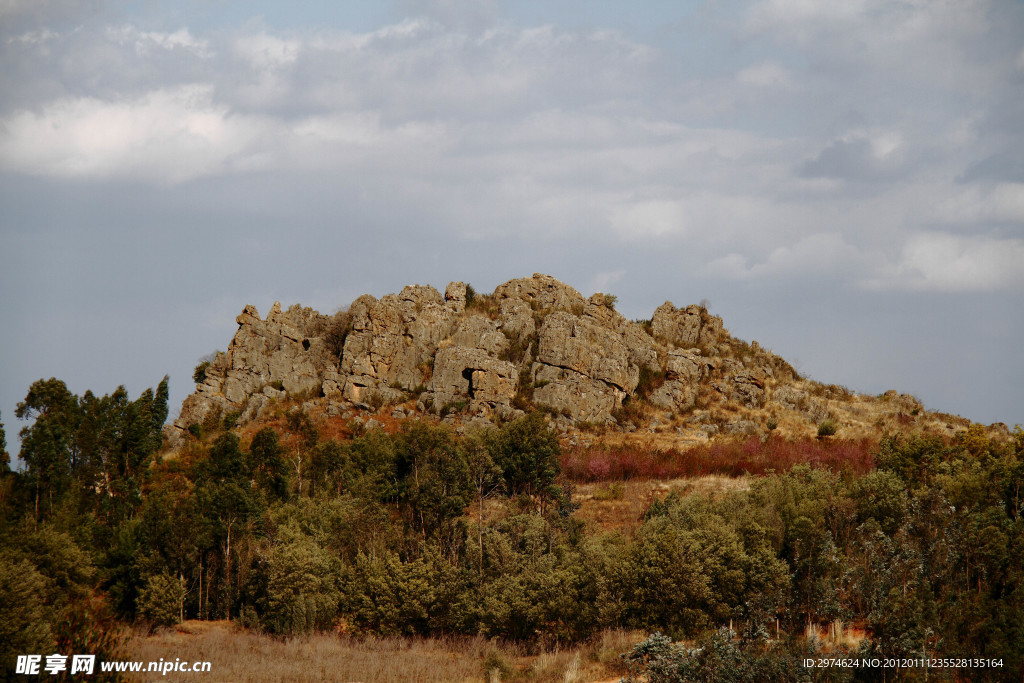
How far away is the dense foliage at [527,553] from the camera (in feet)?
103

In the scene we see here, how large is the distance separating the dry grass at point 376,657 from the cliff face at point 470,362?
93.4 ft

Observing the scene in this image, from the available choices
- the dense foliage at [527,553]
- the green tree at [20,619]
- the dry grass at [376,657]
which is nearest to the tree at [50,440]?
the dense foliage at [527,553]

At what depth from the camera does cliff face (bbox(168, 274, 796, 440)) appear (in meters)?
64.6

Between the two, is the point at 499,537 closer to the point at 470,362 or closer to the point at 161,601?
the point at 161,601

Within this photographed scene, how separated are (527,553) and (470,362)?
29.1 meters

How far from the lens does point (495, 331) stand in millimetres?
69250

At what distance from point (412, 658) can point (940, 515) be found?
23.4m

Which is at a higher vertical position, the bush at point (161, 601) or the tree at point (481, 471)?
the tree at point (481, 471)

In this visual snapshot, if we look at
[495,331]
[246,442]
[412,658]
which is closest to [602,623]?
[412,658]

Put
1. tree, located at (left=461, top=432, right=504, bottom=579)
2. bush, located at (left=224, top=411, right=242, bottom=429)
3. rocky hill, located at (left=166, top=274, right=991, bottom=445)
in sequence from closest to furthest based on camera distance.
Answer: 1. tree, located at (left=461, top=432, right=504, bottom=579)
2. bush, located at (left=224, top=411, right=242, bottom=429)
3. rocky hill, located at (left=166, top=274, right=991, bottom=445)

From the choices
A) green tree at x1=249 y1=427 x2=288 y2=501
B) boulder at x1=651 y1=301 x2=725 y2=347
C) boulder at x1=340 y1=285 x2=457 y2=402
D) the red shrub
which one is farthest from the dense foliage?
boulder at x1=651 y1=301 x2=725 y2=347

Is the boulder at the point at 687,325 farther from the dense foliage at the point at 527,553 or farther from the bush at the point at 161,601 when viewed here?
the bush at the point at 161,601

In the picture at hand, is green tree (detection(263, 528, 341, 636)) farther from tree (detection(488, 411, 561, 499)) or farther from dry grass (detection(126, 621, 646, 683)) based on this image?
A: tree (detection(488, 411, 561, 499))

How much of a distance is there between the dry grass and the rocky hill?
2754 centimetres
